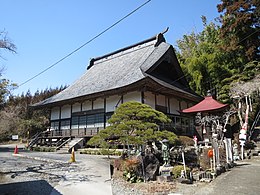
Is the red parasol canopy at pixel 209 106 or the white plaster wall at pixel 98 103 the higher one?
the white plaster wall at pixel 98 103

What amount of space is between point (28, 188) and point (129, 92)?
10514mm

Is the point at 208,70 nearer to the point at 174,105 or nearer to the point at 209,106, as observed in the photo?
the point at 174,105

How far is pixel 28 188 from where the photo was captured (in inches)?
240

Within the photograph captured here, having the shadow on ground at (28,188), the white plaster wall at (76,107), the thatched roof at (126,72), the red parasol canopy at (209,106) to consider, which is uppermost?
the thatched roof at (126,72)

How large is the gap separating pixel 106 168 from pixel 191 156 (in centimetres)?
424

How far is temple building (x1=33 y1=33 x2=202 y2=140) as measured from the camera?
15.4 m

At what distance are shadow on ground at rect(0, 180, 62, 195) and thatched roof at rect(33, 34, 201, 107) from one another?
8.54m

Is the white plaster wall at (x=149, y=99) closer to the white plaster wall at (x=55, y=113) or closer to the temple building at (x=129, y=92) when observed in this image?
the temple building at (x=129, y=92)

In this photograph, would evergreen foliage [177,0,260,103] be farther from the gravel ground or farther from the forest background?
the gravel ground

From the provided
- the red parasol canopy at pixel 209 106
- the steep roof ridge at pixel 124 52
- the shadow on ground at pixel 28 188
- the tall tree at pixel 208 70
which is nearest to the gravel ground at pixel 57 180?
the shadow on ground at pixel 28 188

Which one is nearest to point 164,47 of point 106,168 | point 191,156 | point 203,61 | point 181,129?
point 203,61

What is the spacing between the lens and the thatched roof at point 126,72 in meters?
15.5

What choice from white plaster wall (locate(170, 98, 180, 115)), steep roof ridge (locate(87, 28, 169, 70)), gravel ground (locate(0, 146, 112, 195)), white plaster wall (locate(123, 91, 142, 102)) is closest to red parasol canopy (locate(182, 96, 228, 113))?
white plaster wall (locate(170, 98, 180, 115))

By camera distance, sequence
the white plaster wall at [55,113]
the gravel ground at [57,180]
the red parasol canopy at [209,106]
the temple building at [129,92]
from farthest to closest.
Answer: the white plaster wall at [55,113]
the temple building at [129,92]
the red parasol canopy at [209,106]
the gravel ground at [57,180]
